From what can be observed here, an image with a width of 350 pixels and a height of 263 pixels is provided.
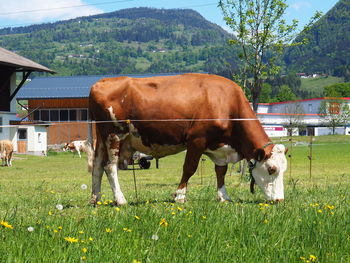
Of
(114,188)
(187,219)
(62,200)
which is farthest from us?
(62,200)

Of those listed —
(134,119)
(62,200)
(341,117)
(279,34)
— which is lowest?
(341,117)

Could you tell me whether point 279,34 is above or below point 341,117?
above

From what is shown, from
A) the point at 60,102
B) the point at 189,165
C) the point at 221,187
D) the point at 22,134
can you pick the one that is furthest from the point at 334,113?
the point at 189,165

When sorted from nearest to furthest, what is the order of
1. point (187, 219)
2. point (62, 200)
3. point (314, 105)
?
point (187, 219)
point (62, 200)
point (314, 105)

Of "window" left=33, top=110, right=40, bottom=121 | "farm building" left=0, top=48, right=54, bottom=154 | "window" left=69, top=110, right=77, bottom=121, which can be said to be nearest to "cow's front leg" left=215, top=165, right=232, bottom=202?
"farm building" left=0, top=48, right=54, bottom=154

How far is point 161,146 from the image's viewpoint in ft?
29.5

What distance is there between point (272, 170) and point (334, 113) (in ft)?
412

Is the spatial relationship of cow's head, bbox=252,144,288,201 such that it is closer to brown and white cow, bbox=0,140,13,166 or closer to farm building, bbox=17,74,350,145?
brown and white cow, bbox=0,140,13,166

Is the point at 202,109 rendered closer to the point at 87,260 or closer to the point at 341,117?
the point at 87,260

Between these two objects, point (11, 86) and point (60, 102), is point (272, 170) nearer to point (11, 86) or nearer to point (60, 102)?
point (11, 86)

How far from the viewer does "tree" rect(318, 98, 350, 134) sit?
12712cm

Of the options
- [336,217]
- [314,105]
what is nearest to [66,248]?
[336,217]

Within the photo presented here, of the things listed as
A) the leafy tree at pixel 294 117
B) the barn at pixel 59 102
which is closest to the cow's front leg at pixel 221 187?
the barn at pixel 59 102

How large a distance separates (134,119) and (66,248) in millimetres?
4544
